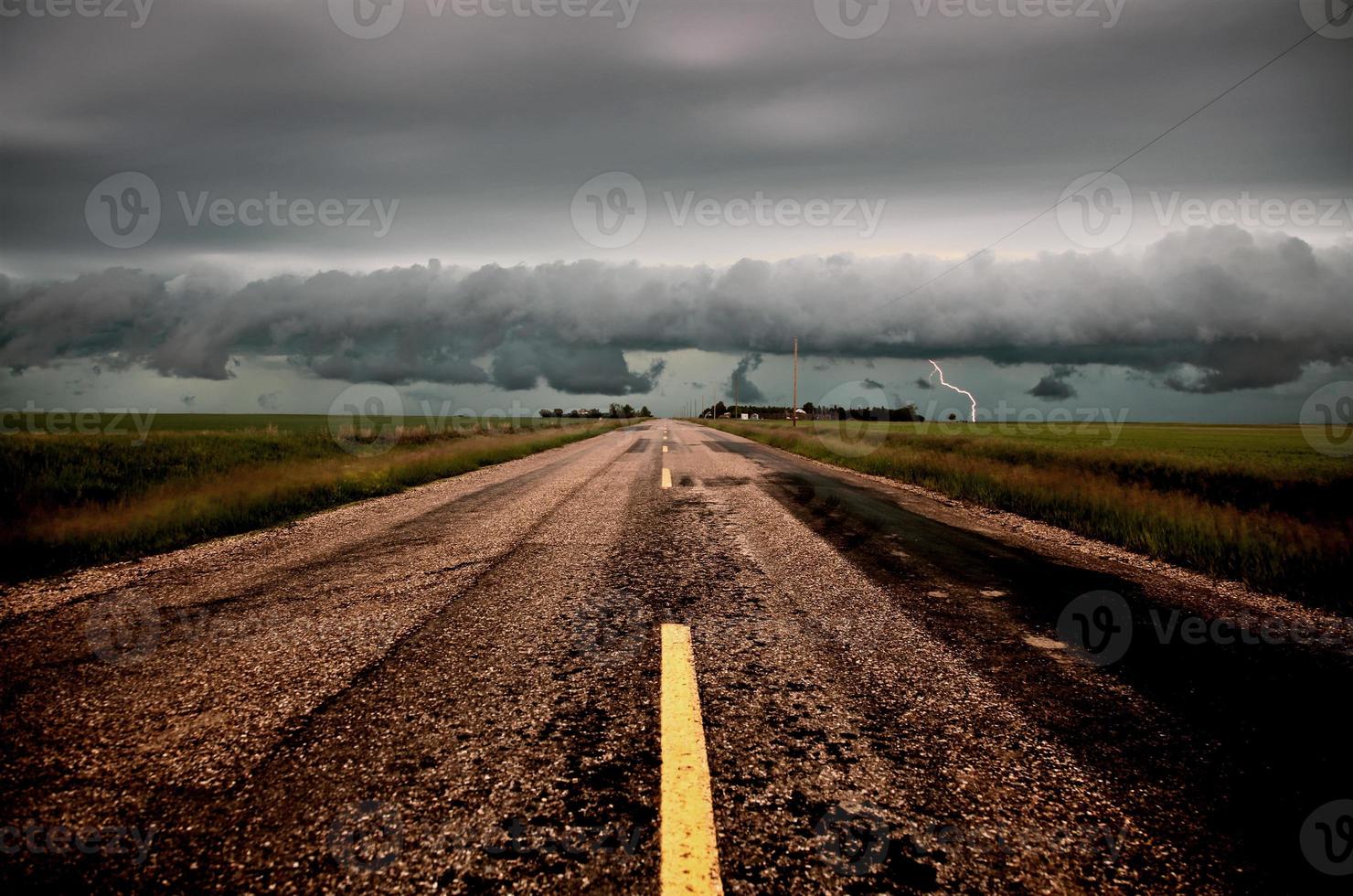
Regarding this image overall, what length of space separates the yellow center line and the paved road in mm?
55

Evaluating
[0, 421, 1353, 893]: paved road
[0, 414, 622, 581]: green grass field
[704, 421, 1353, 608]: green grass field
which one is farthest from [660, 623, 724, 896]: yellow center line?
[0, 414, 622, 581]: green grass field

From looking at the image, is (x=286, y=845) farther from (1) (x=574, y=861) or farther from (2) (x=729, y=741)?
(2) (x=729, y=741)

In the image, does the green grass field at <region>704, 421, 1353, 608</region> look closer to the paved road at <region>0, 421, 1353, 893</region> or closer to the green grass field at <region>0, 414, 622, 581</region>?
the paved road at <region>0, 421, 1353, 893</region>

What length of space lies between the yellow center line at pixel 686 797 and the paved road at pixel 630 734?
55mm

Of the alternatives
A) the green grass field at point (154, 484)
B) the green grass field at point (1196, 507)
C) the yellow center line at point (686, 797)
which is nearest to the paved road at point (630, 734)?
the yellow center line at point (686, 797)

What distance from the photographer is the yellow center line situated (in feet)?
5.04

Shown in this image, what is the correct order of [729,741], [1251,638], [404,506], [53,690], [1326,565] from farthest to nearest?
[404,506]
[1326,565]
[1251,638]
[53,690]
[729,741]

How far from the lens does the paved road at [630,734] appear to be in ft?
5.36

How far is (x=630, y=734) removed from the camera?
2.29 m

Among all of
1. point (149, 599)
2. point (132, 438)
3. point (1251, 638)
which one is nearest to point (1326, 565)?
point (1251, 638)

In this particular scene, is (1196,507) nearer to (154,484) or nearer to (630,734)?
(630,734)

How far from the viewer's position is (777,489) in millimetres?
10141

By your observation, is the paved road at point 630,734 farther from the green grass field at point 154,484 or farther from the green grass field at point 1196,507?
the green grass field at point 154,484

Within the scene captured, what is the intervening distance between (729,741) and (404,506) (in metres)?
7.88
